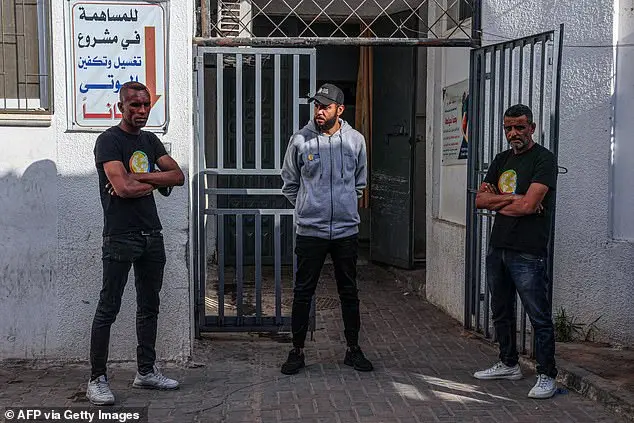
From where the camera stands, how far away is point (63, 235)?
6.10m

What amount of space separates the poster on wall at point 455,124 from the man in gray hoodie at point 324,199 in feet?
5.65

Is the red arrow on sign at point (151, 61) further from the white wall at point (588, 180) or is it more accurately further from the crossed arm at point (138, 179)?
the white wall at point (588, 180)

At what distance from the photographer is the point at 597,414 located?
5195mm

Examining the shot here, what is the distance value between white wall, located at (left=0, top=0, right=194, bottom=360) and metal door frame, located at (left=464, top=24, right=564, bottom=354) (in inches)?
89.7

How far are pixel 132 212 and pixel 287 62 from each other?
488 cm

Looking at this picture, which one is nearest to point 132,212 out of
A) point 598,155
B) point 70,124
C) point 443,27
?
point 70,124

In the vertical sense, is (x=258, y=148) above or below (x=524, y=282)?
above

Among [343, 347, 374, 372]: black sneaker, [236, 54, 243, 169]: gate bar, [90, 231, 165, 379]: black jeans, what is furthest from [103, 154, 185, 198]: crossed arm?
[343, 347, 374, 372]: black sneaker

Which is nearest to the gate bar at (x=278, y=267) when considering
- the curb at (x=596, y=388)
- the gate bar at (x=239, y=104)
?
the gate bar at (x=239, y=104)

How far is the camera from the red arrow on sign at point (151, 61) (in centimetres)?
602

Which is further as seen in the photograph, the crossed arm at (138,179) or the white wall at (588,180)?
the white wall at (588,180)

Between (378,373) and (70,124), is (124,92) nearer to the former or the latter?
(70,124)

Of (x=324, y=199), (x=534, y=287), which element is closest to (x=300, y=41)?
(x=324, y=199)

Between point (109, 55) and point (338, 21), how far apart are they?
490 cm
